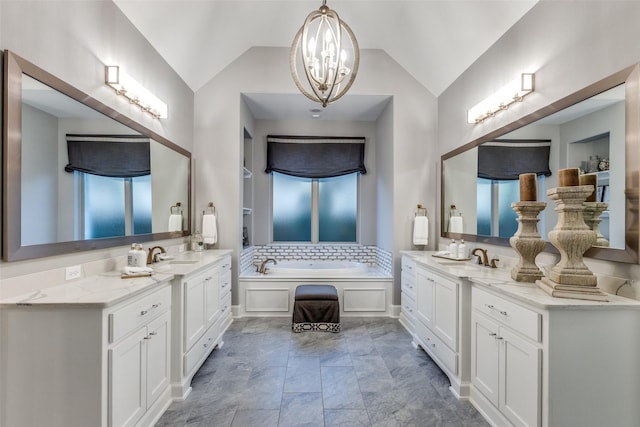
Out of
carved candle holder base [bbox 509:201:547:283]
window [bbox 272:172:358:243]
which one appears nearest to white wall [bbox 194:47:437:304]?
window [bbox 272:172:358:243]

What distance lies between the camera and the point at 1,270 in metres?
1.52

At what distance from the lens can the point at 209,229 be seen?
390cm

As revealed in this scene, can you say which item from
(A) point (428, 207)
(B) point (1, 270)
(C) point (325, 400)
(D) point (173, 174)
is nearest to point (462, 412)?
(C) point (325, 400)

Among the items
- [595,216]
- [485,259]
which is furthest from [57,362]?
[485,259]

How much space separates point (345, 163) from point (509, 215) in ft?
9.54

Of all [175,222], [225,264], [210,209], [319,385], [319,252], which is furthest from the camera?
[319,252]

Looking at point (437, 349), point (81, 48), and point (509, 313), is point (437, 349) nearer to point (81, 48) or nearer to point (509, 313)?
point (509, 313)

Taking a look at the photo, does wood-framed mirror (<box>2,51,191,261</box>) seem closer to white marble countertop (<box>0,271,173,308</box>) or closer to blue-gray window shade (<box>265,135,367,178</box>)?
white marble countertop (<box>0,271,173,308</box>)

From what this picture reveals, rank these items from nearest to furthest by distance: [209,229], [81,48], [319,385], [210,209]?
[81,48], [319,385], [209,229], [210,209]

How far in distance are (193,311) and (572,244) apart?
2576 mm

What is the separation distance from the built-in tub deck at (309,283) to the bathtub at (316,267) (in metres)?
0.05

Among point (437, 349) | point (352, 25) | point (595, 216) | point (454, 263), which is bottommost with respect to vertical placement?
point (437, 349)

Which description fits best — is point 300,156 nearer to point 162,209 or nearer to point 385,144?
point 385,144

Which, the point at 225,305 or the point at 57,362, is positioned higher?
the point at 57,362
